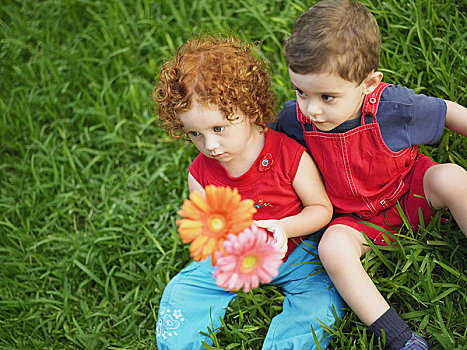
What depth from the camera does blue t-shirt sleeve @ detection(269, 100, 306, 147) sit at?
190 cm

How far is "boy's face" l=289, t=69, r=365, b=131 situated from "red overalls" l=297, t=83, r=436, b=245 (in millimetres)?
127

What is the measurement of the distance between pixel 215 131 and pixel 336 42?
461mm

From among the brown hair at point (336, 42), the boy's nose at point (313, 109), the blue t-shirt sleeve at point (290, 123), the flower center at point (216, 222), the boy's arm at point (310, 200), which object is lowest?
the boy's arm at point (310, 200)

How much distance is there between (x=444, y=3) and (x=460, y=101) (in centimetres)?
→ 50

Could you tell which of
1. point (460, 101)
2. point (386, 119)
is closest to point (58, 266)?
point (386, 119)

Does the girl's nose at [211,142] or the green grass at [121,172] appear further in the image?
the green grass at [121,172]

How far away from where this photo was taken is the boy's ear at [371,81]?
5.12ft

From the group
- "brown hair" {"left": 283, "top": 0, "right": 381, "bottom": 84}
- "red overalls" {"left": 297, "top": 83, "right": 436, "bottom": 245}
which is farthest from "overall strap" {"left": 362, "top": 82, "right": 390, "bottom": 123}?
"brown hair" {"left": 283, "top": 0, "right": 381, "bottom": 84}

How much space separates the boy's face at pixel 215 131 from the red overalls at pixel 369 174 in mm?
259

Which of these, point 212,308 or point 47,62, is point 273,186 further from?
point 47,62

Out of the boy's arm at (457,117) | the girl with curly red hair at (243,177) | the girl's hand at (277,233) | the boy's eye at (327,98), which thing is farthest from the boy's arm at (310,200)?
the boy's arm at (457,117)

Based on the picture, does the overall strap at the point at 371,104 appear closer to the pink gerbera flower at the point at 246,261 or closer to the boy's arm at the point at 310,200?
the boy's arm at the point at 310,200

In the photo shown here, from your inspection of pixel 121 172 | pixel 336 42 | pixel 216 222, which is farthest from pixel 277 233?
pixel 121 172

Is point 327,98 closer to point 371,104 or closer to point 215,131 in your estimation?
point 371,104
